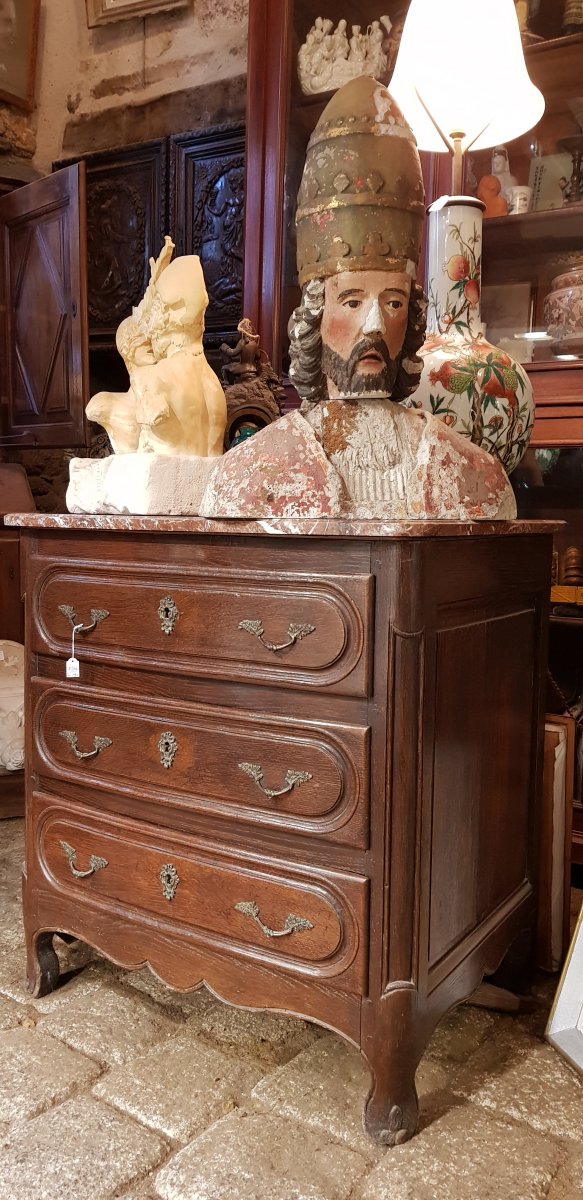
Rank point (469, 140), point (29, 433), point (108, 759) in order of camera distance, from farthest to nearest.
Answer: point (29, 433), point (469, 140), point (108, 759)

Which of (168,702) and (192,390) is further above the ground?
(192,390)

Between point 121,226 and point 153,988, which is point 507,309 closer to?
point 153,988

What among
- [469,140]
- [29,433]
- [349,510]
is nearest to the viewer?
[349,510]

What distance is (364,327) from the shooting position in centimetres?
132

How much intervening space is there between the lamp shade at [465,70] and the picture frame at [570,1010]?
1683mm

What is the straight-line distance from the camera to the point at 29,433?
3785 millimetres

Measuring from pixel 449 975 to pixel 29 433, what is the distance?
10.1 ft

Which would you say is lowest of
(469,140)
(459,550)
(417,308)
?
(459,550)

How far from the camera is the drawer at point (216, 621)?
1222 mm

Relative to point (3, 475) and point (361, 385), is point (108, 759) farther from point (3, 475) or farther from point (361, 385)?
point (3, 475)

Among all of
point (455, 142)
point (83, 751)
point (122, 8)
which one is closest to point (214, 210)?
point (122, 8)

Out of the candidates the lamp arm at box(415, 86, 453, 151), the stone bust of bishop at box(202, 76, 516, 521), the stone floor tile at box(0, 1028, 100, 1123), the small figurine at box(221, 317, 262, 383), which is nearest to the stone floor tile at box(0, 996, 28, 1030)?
the stone floor tile at box(0, 1028, 100, 1123)

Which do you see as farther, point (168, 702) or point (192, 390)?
point (192, 390)

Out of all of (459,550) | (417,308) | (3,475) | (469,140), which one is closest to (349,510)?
(459,550)
